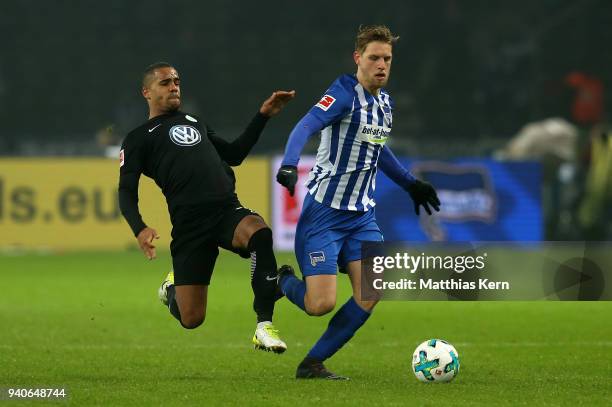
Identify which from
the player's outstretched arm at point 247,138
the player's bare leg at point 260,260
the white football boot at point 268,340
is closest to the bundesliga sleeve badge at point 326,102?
the player's outstretched arm at point 247,138

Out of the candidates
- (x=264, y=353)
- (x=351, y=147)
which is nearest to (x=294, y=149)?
(x=351, y=147)

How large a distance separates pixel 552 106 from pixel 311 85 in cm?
488

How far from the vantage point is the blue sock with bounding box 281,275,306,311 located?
301 inches

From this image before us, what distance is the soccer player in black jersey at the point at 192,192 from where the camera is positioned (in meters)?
7.86

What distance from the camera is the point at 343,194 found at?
7.67 meters

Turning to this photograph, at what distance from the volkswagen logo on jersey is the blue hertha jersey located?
0.87m

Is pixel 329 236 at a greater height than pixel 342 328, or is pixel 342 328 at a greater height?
pixel 329 236

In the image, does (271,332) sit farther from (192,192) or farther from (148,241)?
(192,192)

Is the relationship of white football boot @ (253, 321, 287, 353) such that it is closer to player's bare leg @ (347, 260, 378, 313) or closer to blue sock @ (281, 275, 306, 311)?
blue sock @ (281, 275, 306, 311)

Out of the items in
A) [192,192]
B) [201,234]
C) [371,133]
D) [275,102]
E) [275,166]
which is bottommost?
[275,166]

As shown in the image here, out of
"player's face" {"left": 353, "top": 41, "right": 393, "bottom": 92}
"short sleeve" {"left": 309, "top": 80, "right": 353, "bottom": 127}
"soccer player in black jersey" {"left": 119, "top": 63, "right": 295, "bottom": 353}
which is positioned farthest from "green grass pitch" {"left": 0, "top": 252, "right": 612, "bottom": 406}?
"player's face" {"left": 353, "top": 41, "right": 393, "bottom": 92}

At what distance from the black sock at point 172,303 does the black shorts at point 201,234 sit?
0.23 m

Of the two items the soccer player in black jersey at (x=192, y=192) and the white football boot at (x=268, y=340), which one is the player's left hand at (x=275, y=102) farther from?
the white football boot at (x=268, y=340)

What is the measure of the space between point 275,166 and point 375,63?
42.3ft
